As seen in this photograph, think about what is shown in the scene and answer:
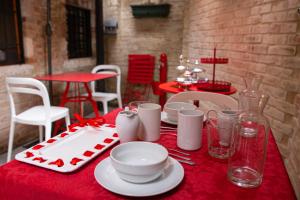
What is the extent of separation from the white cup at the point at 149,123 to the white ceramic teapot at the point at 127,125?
42 mm

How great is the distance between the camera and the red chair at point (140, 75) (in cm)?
446

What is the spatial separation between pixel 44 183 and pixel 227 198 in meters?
0.51

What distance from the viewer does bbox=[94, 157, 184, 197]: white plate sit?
2.14 feet

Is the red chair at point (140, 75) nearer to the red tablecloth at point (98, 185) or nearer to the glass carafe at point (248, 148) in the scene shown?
the glass carafe at point (248, 148)

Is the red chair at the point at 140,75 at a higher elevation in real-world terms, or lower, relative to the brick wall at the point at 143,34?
lower

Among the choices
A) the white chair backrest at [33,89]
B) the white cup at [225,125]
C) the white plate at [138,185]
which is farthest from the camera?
the white chair backrest at [33,89]

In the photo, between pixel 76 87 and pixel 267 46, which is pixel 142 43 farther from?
pixel 267 46

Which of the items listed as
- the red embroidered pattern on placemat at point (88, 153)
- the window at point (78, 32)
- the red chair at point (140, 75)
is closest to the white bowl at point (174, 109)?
the red embroidered pattern on placemat at point (88, 153)

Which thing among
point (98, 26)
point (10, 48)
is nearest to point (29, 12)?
point (10, 48)

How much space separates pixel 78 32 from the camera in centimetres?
402

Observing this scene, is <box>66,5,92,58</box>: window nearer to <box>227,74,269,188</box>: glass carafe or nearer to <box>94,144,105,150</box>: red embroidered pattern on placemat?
<box>94,144,105,150</box>: red embroidered pattern on placemat

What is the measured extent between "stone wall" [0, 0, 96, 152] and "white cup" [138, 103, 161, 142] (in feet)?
7.02

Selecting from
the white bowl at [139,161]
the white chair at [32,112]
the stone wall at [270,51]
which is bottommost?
the white chair at [32,112]

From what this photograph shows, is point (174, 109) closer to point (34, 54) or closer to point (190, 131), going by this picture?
point (190, 131)
